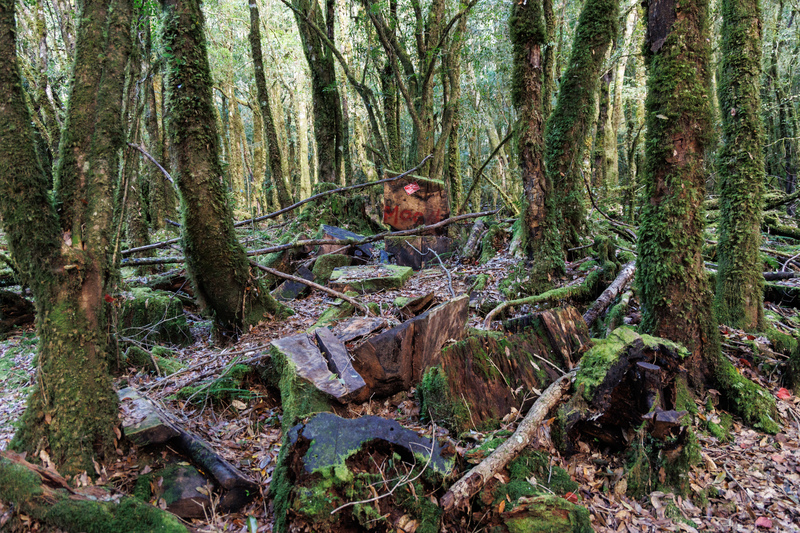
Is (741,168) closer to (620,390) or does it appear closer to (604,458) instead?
(620,390)

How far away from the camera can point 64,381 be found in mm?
2969

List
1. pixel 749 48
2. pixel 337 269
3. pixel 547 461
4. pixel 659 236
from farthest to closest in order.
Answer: pixel 337 269 → pixel 749 48 → pixel 659 236 → pixel 547 461

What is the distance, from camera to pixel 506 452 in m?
3.14

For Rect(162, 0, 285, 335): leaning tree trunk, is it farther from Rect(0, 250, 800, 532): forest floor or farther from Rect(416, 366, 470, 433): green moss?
Rect(416, 366, 470, 433): green moss

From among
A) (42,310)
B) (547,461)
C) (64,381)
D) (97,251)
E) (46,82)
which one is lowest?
(547,461)

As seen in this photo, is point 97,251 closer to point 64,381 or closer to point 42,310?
point 42,310

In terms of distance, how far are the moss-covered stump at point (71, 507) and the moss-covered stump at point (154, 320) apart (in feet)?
12.7

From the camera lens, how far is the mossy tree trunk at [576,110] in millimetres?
6996

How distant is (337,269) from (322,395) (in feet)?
14.7

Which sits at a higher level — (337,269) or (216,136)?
(216,136)

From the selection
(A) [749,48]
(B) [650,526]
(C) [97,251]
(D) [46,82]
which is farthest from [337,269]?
(D) [46,82]

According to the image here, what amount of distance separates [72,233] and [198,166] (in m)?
2.55

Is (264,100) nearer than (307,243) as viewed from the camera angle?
No

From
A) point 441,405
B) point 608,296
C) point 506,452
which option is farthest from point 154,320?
point 608,296
